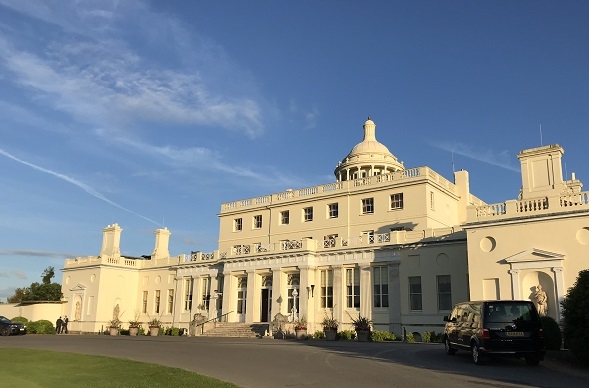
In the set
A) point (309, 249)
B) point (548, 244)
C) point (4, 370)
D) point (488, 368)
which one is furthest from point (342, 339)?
point (4, 370)

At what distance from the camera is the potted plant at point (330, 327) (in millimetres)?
32109

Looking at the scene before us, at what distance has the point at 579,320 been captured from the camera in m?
13.8

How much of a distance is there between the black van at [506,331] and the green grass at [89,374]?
7618 millimetres

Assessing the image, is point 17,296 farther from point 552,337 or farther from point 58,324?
point 552,337

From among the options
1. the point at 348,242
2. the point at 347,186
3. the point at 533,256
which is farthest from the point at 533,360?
the point at 347,186

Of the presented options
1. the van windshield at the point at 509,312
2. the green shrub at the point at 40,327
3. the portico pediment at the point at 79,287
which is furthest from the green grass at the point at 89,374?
the portico pediment at the point at 79,287

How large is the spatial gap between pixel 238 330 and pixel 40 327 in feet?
64.1

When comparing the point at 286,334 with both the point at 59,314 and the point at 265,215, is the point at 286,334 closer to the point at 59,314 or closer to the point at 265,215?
the point at 265,215

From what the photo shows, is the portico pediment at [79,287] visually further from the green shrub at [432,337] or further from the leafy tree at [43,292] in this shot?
the green shrub at [432,337]

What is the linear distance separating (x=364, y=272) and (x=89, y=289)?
2671 centimetres

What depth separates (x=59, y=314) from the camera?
50.1 m

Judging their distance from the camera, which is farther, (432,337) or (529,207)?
(432,337)

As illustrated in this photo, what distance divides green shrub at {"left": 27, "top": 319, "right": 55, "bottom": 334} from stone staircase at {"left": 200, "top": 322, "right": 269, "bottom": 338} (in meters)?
16.2

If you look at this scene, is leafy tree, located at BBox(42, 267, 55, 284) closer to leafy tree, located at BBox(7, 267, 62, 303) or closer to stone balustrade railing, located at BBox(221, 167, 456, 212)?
leafy tree, located at BBox(7, 267, 62, 303)
